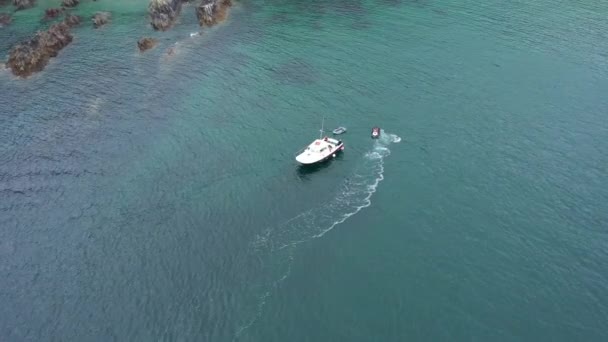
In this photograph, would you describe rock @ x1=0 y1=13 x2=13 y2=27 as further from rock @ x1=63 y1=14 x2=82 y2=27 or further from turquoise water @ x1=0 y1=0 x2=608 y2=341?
turquoise water @ x1=0 y1=0 x2=608 y2=341

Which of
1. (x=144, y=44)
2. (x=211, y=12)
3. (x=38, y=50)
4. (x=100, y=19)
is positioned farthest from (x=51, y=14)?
(x=211, y=12)

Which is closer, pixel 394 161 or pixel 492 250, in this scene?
pixel 492 250

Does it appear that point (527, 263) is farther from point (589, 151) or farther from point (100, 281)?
point (100, 281)

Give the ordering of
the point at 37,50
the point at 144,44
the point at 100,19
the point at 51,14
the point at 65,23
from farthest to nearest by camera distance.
→ the point at 51,14 → the point at 100,19 → the point at 65,23 → the point at 144,44 → the point at 37,50

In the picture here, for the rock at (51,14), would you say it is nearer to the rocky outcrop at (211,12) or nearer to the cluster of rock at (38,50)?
the cluster of rock at (38,50)

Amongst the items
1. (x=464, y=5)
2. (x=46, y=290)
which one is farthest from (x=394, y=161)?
(x=464, y=5)

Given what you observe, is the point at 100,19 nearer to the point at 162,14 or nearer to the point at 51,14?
the point at 51,14
